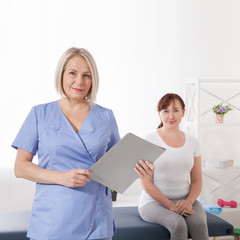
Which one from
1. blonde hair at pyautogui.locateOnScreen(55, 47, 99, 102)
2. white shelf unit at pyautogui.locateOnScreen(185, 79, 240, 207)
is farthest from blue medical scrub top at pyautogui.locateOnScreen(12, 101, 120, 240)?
white shelf unit at pyautogui.locateOnScreen(185, 79, 240, 207)

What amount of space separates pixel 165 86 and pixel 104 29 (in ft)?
2.41

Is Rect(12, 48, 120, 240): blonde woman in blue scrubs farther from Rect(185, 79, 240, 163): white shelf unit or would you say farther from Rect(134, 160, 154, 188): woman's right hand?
Rect(185, 79, 240, 163): white shelf unit

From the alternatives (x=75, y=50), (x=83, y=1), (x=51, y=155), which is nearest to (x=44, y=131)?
(x=51, y=155)

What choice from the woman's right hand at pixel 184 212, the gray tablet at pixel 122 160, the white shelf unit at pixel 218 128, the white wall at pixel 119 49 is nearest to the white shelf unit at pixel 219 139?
the white shelf unit at pixel 218 128

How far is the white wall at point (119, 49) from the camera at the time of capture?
3533mm

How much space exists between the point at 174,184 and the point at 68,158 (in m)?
1.27

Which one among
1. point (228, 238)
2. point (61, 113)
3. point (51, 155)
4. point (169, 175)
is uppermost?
point (61, 113)

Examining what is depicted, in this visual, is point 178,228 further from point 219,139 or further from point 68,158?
point 219,139

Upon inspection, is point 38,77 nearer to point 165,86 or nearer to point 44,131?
point 165,86

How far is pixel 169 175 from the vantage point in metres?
2.62

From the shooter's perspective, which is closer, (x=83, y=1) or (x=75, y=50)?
(x=75, y=50)

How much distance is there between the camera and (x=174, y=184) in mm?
2625

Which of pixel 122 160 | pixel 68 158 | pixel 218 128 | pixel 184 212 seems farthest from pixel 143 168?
pixel 218 128

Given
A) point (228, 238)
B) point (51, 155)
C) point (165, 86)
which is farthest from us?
point (165, 86)
